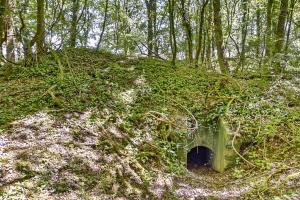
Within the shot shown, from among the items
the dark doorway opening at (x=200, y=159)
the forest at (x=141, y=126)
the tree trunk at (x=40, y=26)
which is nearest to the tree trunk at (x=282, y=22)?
the forest at (x=141, y=126)

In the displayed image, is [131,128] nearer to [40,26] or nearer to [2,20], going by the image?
[40,26]

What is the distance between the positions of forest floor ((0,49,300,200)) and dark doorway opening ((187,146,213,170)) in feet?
1.74

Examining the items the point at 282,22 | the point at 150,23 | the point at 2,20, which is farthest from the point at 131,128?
the point at 150,23

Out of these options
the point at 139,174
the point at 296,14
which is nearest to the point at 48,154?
the point at 139,174

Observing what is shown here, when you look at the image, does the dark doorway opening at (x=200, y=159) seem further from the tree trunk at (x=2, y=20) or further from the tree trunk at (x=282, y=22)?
the tree trunk at (x=2, y=20)

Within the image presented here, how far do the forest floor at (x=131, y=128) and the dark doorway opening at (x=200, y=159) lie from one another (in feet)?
1.74

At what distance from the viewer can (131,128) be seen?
6.69 meters

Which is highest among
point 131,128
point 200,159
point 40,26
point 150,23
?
point 150,23

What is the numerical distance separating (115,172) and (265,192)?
2.63m

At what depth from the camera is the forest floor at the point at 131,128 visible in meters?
4.95

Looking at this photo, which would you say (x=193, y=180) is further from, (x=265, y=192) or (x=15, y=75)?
(x=15, y=75)

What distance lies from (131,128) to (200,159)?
9.63 ft

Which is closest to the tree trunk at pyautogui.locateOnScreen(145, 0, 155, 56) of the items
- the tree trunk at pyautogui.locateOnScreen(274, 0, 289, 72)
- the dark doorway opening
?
the tree trunk at pyautogui.locateOnScreen(274, 0, 289, 72)

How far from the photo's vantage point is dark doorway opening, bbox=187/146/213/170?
804 cm
